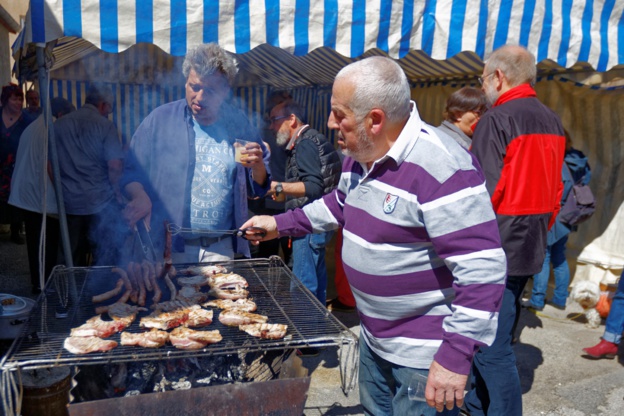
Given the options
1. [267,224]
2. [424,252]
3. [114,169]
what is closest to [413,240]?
[424,252]

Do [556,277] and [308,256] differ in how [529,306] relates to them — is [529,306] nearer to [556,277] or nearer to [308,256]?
[556,277]

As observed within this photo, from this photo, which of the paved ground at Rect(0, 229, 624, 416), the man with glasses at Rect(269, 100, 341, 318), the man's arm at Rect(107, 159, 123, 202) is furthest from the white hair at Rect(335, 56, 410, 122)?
the man's arm at Rect(107, 159, 123, 202)

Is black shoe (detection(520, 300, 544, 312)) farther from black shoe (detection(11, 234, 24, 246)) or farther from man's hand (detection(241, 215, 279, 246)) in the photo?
black shoe (detection(11, 234, 24, 246))

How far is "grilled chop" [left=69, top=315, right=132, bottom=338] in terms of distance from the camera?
2.51 metres

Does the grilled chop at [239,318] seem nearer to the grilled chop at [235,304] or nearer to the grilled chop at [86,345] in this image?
the grilled chop at [235,304]

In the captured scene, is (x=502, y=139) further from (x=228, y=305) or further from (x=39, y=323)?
(x=39, y=323)

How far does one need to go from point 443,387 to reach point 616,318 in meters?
3.76

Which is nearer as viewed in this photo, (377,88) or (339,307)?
(377,88)

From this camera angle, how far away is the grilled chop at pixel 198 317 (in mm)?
2744

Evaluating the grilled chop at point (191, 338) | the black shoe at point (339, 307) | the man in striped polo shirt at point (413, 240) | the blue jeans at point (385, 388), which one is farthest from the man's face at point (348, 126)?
the black shoe at point (339, 307)

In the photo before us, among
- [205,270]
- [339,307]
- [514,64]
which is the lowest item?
[339,307]

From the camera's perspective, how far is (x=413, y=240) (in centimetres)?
217

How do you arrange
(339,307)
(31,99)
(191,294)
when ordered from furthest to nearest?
(31,99) → (339,307) → (191,294)

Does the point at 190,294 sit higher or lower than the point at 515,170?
lower
